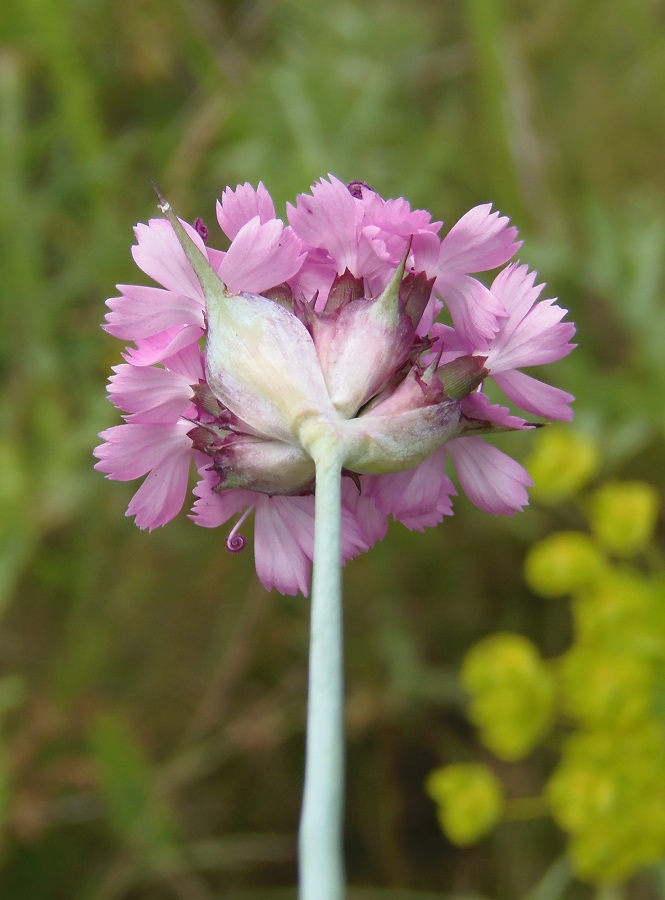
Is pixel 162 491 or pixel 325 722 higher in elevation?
pixel 162 491

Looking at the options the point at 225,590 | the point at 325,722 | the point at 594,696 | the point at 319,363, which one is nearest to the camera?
the point at 325,722

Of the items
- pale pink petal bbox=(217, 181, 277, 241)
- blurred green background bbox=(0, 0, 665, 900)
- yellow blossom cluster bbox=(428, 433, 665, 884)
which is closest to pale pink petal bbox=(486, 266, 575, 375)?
pale pink petal bbox=(217, 181, 277, 241)

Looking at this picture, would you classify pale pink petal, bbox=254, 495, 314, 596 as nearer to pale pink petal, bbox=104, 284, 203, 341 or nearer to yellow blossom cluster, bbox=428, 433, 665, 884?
pale pink petal, bbox=104, 284, 203, 341

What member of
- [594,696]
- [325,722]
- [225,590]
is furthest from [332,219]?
[225,590]

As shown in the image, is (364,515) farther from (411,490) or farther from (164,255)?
(164,255)

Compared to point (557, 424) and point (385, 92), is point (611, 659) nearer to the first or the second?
point (557, 424)
